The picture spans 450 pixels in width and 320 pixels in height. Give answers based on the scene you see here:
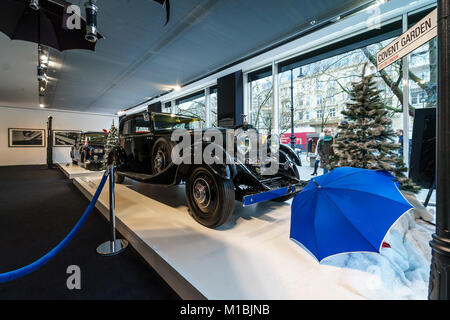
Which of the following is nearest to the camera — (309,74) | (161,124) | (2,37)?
(161,124)

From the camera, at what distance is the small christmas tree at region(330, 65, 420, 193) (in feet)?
9.17

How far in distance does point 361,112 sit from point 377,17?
2584mm

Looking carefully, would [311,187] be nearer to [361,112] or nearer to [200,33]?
[361,112]

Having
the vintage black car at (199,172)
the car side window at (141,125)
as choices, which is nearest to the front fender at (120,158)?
the vintage black car at (199,172)

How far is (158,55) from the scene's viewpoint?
499cm

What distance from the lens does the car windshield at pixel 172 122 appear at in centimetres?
351

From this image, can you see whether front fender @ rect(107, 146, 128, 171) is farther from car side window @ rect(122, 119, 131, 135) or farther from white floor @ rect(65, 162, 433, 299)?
white floor @ rect(65, 162, 433, 299)

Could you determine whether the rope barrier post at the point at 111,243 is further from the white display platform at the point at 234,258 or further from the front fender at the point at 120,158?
the front fender at the point at 120,158

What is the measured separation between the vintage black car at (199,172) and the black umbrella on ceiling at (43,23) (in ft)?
5.47

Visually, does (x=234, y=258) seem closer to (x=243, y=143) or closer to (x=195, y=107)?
(x=243, y=143)

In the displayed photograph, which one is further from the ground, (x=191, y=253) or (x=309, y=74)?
(x=309, y=74)

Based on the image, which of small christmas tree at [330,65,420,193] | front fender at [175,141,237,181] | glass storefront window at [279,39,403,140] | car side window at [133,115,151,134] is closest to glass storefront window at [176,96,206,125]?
glass storefront window at [279,39,403,140]

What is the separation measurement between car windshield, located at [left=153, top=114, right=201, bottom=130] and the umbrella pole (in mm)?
3293

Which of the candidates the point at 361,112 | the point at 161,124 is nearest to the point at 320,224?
the point at 361,112
